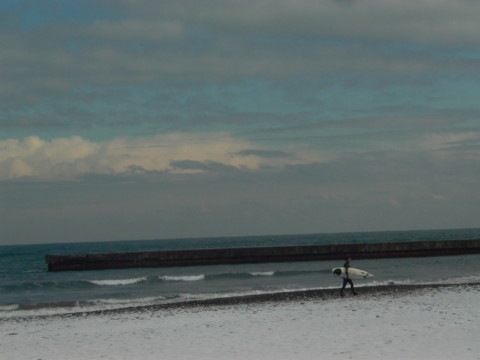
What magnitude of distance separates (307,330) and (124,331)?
5.50 metres

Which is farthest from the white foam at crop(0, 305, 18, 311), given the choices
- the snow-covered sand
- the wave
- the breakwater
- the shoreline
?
the breakwater

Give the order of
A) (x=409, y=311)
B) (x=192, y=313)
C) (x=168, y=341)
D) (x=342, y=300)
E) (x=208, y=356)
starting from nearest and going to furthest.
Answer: (x=208, y=356) < (x=168, y=341) < (x=409, y=311) < (x=192, y=313) < (x=342, y=300)

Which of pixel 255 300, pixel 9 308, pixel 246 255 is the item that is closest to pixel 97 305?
pixel 9 308

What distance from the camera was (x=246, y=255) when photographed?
6694cm

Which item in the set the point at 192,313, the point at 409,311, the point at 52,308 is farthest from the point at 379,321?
the point at 52,308

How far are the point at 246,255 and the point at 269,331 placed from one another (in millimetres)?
49631

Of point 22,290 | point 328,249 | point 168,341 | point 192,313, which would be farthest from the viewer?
point 328,249

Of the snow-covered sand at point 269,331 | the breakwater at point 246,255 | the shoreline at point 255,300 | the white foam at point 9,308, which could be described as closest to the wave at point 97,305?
the white foam at point 9,308

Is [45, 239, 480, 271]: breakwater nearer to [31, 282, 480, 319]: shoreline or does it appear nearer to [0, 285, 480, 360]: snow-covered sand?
[31, 282, 480, 319]: shoreline

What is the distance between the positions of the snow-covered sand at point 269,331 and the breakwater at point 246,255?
41.2m

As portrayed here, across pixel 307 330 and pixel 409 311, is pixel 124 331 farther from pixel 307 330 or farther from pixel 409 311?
pixel 409 311

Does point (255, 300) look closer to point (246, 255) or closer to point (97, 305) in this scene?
point (97, 305)

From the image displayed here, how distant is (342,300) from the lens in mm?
24344

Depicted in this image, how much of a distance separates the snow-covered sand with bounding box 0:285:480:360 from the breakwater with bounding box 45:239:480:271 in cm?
4122
